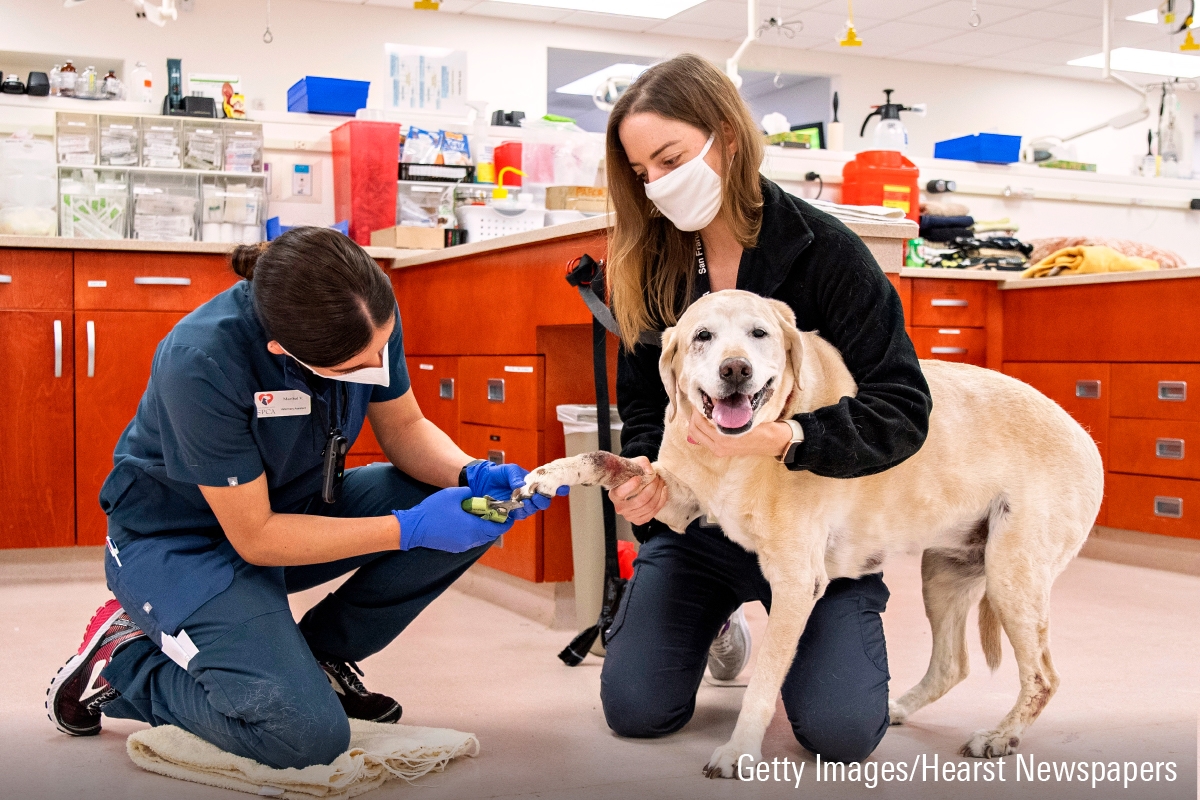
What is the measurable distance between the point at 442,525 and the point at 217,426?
386 mm

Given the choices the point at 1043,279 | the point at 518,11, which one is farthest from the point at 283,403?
the point at 518,11

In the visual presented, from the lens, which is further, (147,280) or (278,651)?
(147,280)

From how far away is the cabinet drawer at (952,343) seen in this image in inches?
168

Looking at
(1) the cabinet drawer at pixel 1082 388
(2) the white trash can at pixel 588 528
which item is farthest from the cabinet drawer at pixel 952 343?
(2) the white trash can at pixel 588 528

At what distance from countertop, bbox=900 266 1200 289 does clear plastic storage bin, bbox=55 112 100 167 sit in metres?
3.16

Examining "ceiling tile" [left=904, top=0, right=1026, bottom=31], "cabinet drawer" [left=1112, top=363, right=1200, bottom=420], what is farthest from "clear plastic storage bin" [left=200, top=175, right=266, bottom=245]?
"ceiling tile" [left=904, top=0, right=1026, bottom=31]

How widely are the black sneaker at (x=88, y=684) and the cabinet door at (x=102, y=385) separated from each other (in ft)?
5.79

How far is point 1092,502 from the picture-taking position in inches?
73.0

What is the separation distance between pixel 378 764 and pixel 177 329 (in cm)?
77

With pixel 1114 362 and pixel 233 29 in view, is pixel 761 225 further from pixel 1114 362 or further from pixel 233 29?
pixel 233 29

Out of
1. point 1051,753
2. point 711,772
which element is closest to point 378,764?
point 711,772

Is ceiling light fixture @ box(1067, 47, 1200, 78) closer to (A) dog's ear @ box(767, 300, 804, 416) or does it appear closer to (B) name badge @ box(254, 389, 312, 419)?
(A) dog's ear @ box(767, 300, 804, 416)

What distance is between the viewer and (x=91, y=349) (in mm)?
3521

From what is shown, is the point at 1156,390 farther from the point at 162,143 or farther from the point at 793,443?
the point at 162,143
